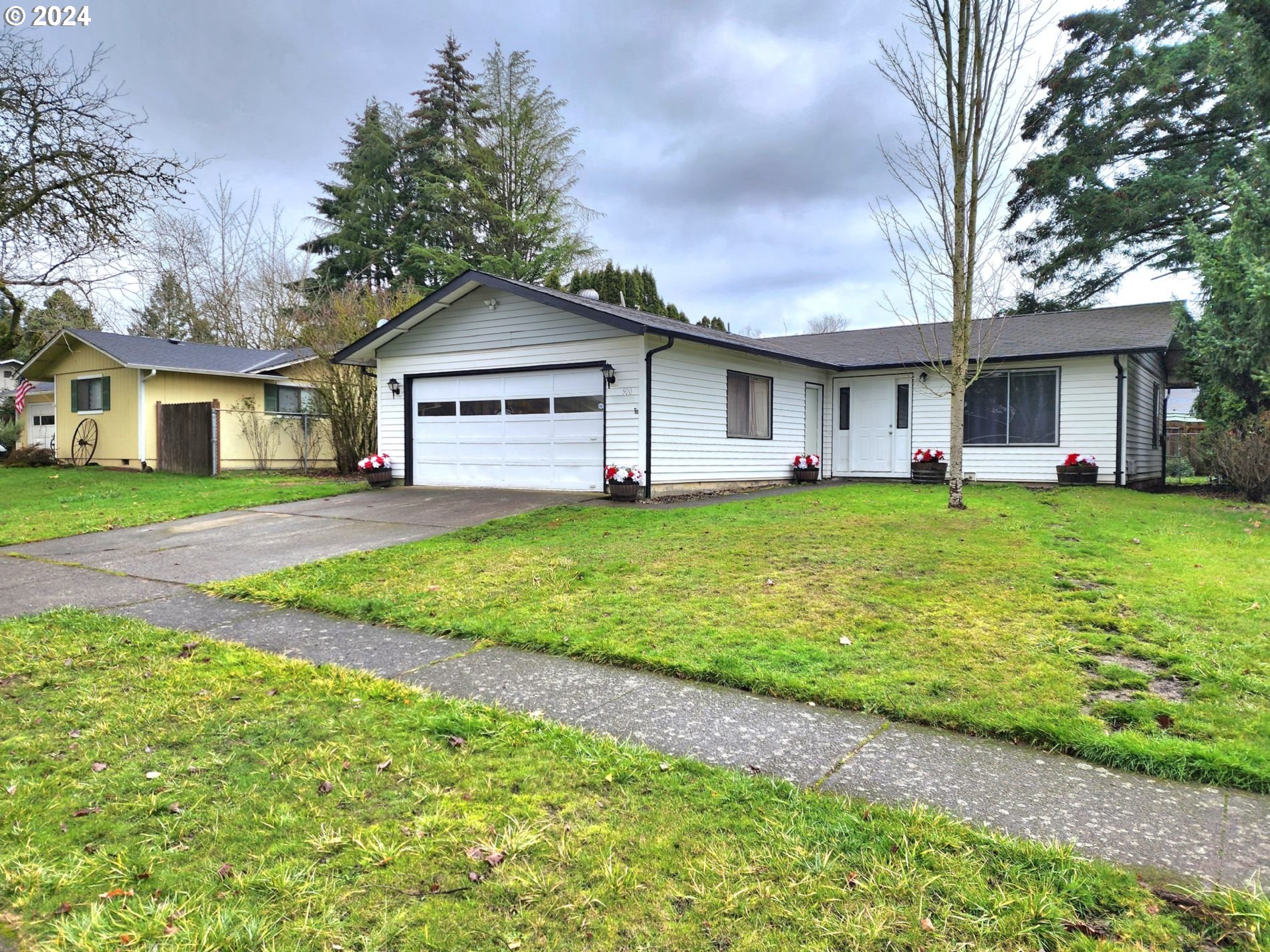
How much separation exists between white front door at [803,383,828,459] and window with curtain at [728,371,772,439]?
5.19 feet

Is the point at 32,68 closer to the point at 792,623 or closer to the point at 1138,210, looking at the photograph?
the point at 792,623

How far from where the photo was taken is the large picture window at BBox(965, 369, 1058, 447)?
1392 centimetres

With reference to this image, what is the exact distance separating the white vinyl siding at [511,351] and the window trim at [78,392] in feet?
35.8

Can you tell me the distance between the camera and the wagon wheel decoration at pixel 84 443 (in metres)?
20.3

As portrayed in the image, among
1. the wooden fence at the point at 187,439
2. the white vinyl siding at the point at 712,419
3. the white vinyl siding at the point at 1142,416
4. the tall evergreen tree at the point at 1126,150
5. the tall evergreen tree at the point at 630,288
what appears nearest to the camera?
the white vinyl siding at the point at 712,419

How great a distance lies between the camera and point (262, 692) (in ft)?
11.7

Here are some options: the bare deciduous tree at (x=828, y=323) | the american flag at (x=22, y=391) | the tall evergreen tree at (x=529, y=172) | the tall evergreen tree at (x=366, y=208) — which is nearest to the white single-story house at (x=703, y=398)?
the american flag at (x=22, y=391)

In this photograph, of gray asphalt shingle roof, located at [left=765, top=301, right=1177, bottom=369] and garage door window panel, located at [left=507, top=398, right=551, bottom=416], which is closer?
garage door window panel, located at [left=507, top=398, right=551, bottom=416]

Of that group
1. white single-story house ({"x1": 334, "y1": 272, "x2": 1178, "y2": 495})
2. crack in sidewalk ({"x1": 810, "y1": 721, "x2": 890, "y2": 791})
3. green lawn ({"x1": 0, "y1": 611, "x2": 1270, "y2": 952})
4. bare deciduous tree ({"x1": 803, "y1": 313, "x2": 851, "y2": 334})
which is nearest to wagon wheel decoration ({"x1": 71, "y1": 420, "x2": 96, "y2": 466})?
white single-story house ({"x1": 334, "y1": 272, "x2": 1178, "y2": 495})

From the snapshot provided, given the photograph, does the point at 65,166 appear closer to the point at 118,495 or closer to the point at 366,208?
the point at 118,495

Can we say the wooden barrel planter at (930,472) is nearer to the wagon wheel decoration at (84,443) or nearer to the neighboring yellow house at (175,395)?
the neighboring yellow house at (175,395)

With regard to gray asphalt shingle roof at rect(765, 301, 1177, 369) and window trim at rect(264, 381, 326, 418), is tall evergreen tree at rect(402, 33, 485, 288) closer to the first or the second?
window trim at rect(264, 381, 326, 418)

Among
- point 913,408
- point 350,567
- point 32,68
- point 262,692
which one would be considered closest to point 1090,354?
point 913,408

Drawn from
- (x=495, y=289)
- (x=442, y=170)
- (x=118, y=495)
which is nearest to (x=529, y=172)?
(x=442, y=170)
